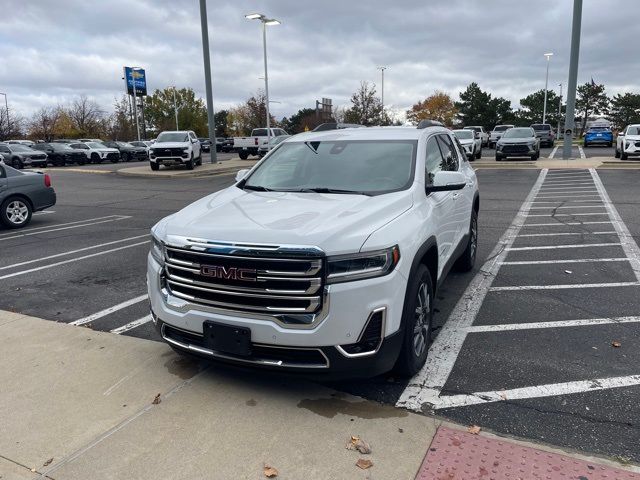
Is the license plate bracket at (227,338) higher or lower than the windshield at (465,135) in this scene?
lower

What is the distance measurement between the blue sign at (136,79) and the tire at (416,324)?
69362 millimetres

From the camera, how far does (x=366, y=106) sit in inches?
2311

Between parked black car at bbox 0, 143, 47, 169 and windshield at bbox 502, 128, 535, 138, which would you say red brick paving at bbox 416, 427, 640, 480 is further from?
parked black car at bbox 0, 143, 47, 169

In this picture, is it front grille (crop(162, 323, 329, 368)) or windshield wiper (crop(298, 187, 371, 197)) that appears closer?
front grille (crop(162, 323, 329, 368))

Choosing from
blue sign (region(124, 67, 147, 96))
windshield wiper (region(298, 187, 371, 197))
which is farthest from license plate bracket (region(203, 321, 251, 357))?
blue sign (region(124, 67, 147, 96))

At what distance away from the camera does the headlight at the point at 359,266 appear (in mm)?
3129

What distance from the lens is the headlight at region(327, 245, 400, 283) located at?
3.13 meters

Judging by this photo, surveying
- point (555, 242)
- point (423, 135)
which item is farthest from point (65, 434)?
point (555, 242)

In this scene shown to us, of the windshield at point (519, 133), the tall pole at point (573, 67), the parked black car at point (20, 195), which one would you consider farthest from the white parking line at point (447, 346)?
the windshield at point (519, 133)

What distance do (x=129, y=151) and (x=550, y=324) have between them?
41.4m

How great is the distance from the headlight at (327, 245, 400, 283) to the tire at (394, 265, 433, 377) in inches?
12.0

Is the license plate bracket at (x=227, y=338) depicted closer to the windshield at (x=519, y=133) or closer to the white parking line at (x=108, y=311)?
the white parking line at (x=108, y=311)

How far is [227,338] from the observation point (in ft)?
10.8

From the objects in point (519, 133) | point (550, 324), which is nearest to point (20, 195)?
point (550, 324)
